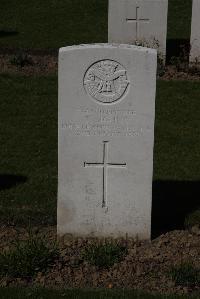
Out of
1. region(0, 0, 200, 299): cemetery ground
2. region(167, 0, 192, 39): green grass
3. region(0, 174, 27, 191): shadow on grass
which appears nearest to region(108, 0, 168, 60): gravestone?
region(0, 0, 200, 299): cemetery ground

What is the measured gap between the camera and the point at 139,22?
14.1 metres

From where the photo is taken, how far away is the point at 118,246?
22.3 ft

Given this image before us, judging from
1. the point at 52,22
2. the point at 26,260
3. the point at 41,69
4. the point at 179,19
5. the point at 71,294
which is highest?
the point at 179,19

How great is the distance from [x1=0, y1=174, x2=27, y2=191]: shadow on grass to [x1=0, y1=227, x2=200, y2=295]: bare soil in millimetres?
1297

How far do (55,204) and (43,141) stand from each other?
2.37 m

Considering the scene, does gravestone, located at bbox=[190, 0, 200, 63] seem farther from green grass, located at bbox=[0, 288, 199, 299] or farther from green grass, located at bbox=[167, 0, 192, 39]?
green grass, located at bbox=[0, 288, 199, 299]

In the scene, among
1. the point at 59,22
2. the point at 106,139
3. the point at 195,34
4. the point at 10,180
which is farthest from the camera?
the point at 59,22

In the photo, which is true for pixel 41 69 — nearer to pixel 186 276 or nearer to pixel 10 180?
pixel 10 180

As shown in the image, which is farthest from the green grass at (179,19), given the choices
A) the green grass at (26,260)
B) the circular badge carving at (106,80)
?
the green grass at (26,260)

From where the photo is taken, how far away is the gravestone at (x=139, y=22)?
1392 cm

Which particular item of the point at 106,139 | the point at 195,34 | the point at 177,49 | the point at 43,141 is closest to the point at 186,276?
the point at 106,139

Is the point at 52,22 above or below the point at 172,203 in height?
above

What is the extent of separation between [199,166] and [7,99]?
158 inches

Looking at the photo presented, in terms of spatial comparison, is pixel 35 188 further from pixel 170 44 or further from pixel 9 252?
pixel 170 44
